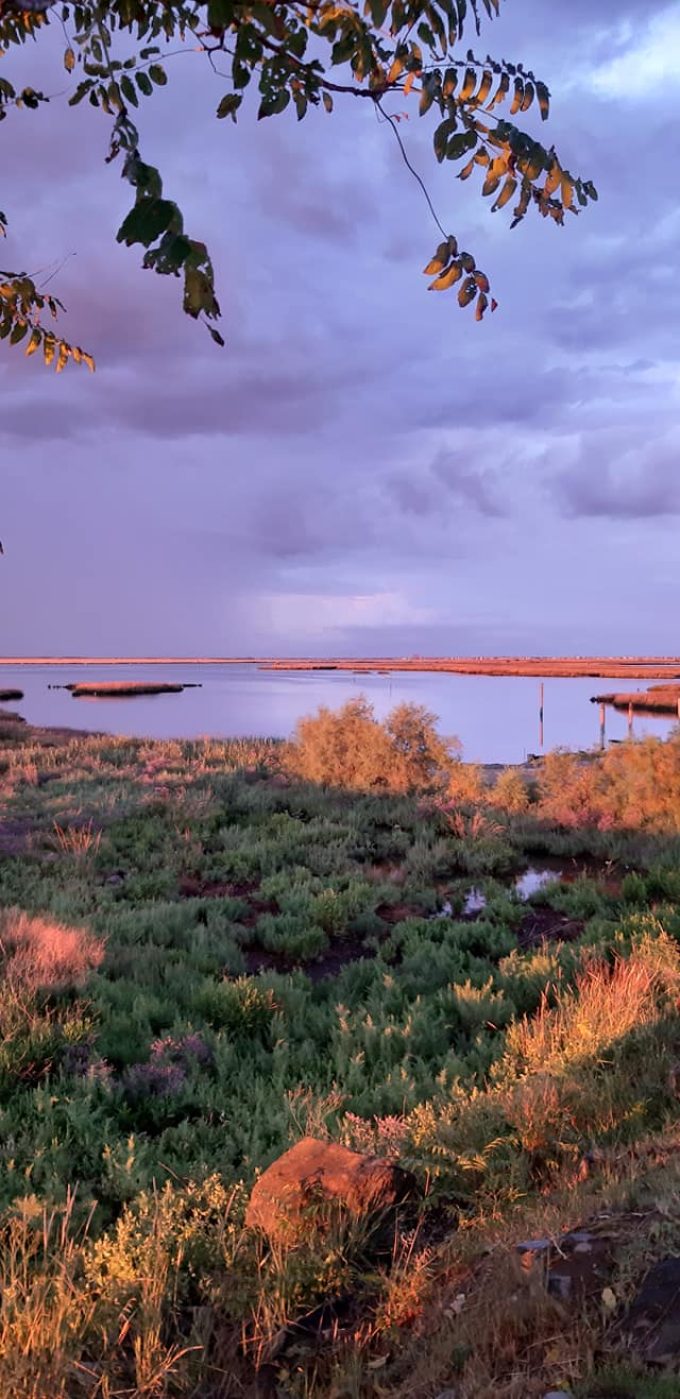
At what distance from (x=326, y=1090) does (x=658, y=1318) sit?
3779 mm

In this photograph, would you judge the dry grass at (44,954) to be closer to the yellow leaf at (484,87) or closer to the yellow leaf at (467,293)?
the yellow leaf at (467,293)

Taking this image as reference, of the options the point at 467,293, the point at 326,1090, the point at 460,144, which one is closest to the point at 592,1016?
the point at 326,1090

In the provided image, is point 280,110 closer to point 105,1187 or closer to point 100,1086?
point 105,1187

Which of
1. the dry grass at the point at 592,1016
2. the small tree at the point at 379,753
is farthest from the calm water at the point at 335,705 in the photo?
the dry grass at the point at 592,1016

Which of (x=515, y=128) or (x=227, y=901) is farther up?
(x=515, y=128)

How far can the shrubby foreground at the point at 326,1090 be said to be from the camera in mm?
3080

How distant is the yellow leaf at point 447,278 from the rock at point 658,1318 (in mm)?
3178

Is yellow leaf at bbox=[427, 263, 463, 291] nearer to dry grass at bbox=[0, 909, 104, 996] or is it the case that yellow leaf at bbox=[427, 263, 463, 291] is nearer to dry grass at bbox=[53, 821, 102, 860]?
dry grass at bbox=[0, 909, 104, 996]

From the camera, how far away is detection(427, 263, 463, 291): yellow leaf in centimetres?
248

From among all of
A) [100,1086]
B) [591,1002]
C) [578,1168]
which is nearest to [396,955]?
[591,1002]

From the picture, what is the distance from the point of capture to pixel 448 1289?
339 centimetres

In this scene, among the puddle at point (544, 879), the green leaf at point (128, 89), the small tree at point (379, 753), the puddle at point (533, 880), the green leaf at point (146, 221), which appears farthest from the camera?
the small tree at point (379, 753)

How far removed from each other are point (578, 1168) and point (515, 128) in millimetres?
4684

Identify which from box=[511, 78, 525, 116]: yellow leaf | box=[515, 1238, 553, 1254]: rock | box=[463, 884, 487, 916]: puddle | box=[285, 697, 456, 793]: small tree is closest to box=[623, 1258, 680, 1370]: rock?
box=[515, 1238, 553, 1254]: rock
